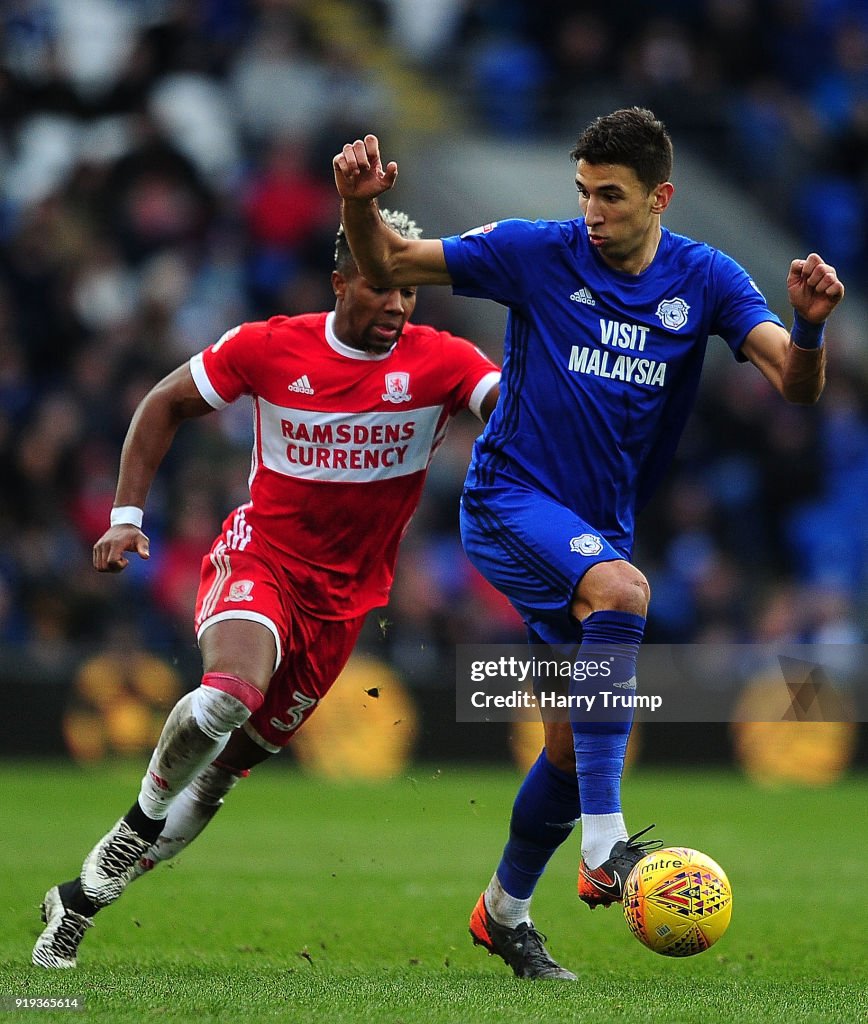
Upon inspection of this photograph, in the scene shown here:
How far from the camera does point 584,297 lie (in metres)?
5.73

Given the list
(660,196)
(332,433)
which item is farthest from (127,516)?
(660,196)

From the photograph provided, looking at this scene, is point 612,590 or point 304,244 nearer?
point 612,590

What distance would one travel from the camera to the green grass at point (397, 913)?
16.9ft

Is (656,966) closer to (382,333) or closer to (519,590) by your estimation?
(519,590)

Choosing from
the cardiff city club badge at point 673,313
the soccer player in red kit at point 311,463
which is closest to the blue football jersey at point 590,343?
the cardiff city club badge at point 673,313

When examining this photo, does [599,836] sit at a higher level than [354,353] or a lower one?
lower

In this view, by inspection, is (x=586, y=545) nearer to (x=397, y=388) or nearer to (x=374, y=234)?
(x=374, y=234)

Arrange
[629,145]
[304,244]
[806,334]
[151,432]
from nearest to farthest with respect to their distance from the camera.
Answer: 1. [806,334]
2. [629,145]
3. [151,432]
4. [304,244]

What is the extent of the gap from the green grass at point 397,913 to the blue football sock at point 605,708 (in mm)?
625

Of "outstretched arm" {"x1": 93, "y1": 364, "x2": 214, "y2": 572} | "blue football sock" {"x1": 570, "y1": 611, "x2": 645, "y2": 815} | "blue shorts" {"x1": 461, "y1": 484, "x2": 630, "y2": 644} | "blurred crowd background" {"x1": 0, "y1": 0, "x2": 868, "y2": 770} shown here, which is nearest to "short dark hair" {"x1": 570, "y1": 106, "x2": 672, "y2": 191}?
"blue shorts" {"x1": 461, "y1": 484, "x2": 630, "y2": 644}

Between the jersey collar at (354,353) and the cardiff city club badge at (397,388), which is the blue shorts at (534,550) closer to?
the cardiff city club badge at (397,388)

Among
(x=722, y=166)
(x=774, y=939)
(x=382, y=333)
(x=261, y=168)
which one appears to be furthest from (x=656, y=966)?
(x=722, y=166)

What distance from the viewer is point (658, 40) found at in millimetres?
17500

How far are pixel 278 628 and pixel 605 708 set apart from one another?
1.47m
